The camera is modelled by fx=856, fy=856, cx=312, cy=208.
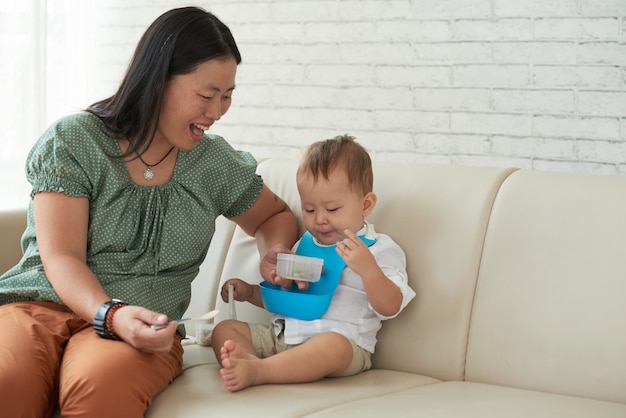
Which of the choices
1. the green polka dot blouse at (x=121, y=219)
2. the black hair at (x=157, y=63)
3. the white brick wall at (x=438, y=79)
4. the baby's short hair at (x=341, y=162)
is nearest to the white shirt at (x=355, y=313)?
the baby's short hair at (x=341, y=162)

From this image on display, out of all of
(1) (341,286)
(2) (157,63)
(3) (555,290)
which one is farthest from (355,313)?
(2) (157,63)

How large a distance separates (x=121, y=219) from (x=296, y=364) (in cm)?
50

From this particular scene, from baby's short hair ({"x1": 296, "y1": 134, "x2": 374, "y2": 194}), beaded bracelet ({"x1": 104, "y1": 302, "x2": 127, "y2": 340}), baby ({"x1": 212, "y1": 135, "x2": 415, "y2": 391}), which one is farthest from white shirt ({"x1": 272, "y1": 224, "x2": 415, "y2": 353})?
beaded bracelet ({"x1": 104, "y1": 302, "x2": 127, "y2": 340})

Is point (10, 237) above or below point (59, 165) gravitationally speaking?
below

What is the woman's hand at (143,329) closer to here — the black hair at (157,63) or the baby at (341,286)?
the baby at (341,286)

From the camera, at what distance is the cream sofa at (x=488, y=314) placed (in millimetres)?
1630

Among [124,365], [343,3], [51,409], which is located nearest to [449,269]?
[124,365]

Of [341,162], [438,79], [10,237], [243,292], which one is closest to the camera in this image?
[341,162]

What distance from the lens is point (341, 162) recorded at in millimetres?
1910

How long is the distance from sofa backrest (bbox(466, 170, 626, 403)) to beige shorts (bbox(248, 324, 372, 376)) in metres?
0.23

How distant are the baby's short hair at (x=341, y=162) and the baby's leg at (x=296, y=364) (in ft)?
1.15

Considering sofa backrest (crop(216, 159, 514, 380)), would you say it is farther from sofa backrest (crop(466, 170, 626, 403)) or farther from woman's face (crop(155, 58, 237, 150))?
woman's face (crop(155, 58, 237, 150))

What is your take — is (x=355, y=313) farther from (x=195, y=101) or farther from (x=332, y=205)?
(x=195, y=101)

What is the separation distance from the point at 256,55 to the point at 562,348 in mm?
2200
